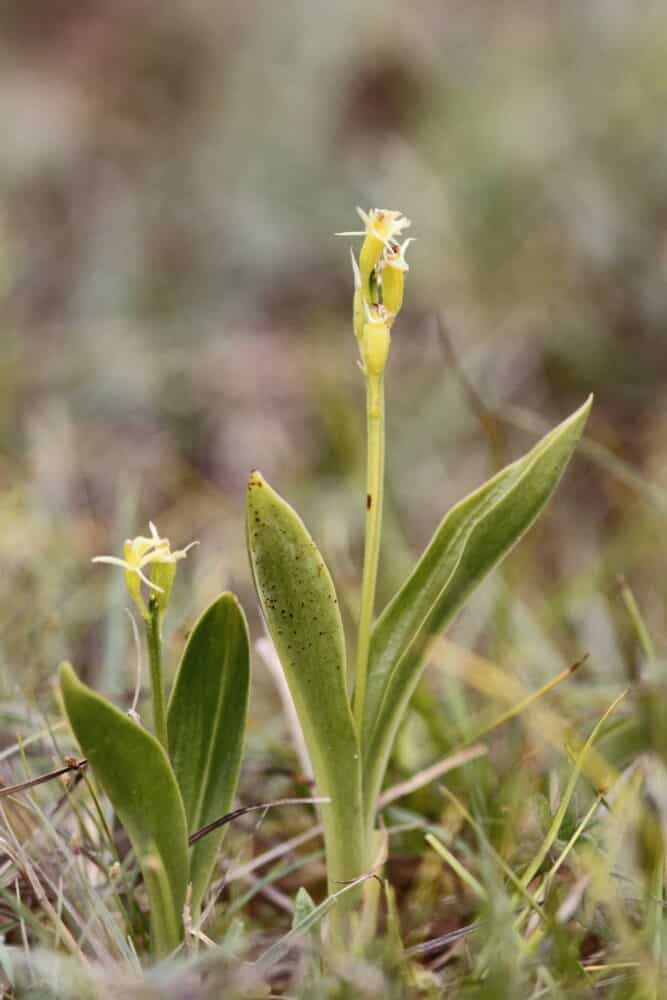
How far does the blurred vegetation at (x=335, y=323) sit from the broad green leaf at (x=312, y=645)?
0.68 ft

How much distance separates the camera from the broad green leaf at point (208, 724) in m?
1.02

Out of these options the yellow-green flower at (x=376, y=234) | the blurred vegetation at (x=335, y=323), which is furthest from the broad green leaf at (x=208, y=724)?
the yellow-green flower at (x=376, y=234)

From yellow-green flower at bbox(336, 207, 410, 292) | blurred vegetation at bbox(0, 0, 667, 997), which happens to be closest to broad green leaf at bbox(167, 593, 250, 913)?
blurred vegetation at bbox(0, 0, 667, 997)

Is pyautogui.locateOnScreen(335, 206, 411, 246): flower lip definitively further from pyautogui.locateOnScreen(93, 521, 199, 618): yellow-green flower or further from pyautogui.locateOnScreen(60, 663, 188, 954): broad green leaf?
pyautogui.locateOnScreen(60, 663, 188, 954): broad green leaf

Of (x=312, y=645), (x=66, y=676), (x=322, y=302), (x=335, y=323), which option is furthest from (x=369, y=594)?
(x=322, y=302)

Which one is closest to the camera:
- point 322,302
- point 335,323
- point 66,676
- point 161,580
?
point 66,676

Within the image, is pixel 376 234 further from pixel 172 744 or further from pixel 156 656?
pixel 172 744

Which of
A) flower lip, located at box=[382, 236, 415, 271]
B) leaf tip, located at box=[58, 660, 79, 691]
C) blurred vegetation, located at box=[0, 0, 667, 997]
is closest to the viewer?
leaf tip, located at box=[58, 660, 79, 691]

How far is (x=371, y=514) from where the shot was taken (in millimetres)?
1026

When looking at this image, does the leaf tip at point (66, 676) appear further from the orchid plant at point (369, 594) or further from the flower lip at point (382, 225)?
the flower lip at point (382, 225)

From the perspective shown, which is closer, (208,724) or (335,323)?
(208,724)

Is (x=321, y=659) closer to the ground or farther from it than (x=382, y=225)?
closer to the ground

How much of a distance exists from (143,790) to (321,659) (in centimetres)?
20

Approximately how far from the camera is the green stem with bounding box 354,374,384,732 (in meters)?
1.01
